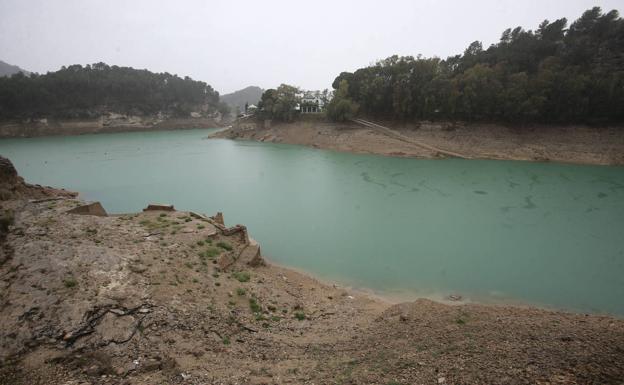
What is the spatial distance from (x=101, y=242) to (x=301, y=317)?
19.1ft

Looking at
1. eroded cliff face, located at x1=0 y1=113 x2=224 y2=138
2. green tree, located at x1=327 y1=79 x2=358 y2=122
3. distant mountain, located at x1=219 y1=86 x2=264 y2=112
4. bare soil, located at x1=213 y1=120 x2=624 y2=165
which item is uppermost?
distant mountain, located at x1=219 y1=86 x2=264 y2=112

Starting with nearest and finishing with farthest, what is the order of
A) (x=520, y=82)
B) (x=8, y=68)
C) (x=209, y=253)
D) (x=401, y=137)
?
1. (x=209, y=253)
2. (x=520, y=82)
3. (x=401, y=137)
4. (x=8, y=68)

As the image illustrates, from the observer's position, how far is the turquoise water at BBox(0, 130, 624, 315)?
34.3 feet

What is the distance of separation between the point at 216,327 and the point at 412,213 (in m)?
13.3

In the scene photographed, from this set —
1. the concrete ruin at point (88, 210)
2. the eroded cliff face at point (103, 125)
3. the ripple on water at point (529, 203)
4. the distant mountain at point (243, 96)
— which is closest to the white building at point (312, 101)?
the ripple on water at point (529, 203)

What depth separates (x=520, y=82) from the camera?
32031 millimetres

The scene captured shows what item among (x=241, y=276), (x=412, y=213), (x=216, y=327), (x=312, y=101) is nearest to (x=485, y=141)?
(x=412, y=213)

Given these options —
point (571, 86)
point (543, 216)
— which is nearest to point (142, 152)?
point (543, 216)

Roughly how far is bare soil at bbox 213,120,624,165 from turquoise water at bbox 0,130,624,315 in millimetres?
2149

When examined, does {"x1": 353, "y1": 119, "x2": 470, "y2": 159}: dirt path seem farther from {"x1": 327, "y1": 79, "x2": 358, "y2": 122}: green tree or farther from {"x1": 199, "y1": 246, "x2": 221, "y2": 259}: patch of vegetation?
{"x1": 199, "y1": 246, "x2": 221, "y2": 259}: patch of vegetation

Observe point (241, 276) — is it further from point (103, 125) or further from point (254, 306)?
point (103, 125)

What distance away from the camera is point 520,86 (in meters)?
31.7

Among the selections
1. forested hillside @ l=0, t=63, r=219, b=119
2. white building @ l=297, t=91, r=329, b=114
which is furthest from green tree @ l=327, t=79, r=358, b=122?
forested hillside @ l=0, t=63, r=219, b=119

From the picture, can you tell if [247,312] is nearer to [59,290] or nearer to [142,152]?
[59,290]
